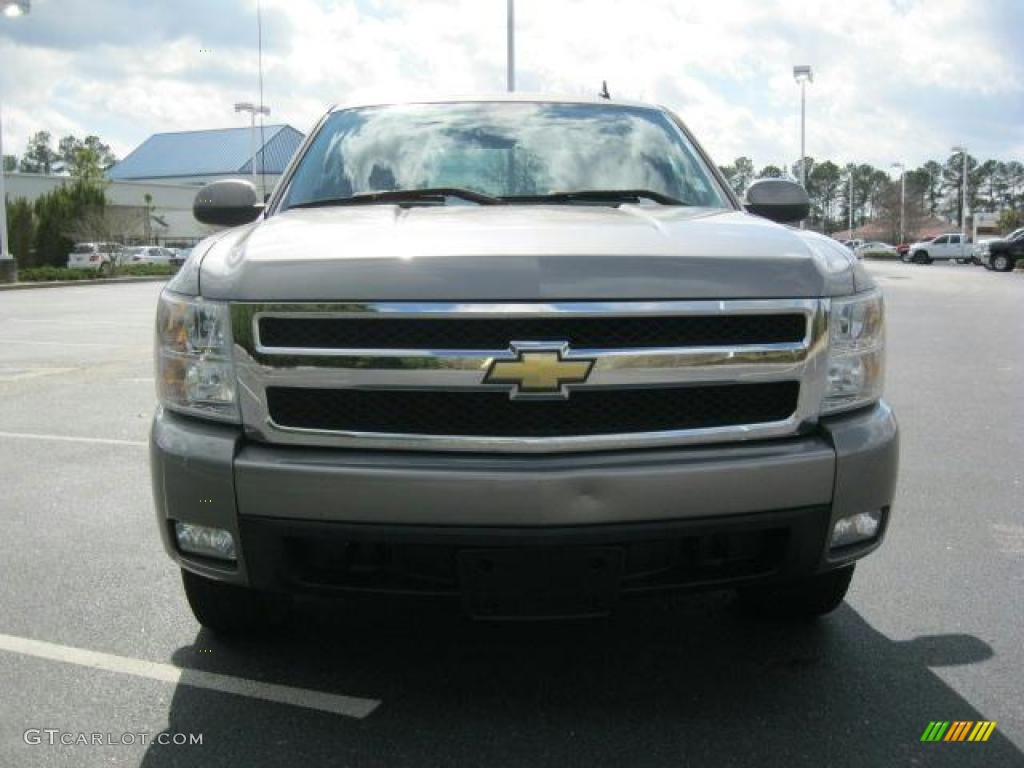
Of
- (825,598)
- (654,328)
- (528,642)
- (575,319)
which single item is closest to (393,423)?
(575,319)

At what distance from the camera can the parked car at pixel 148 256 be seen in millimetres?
54938

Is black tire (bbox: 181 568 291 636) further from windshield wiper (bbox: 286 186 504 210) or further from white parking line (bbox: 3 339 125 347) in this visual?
white parking line (bbox: 3 339 125 347)

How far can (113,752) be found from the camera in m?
2.74

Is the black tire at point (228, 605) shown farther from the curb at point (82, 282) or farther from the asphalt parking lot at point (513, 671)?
the curb at point (82, 282)

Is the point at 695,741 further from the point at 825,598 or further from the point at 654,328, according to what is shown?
the point at 654,328

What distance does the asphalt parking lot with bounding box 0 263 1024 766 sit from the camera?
274 cm

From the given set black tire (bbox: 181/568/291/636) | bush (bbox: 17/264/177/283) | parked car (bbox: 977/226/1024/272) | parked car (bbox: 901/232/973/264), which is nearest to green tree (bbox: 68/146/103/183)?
bush (bbox: 17/264/177/283)

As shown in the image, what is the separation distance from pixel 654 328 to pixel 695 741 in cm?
113

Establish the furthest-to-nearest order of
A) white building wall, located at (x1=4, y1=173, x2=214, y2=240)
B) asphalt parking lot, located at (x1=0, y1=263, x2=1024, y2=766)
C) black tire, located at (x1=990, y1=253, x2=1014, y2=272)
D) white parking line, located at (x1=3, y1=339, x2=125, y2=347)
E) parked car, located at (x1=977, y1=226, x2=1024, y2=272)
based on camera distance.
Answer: white building wall, located at (x1=4, y1=173, x2=214, y2=240)
black tire, located at (x1=990, y1=253, x2=1014, y2=272)
parked car, located at (x1=977, y1=226, x2=1024, y2=272)
white parking line, located at (x1=3, y1=339, x2=125, y2=347)
asphalt parking lot, located at (x1=0, y1=263, x2=1024, y2=766)

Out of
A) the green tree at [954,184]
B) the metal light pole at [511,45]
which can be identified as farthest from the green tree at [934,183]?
the metal light pole at [511,45]

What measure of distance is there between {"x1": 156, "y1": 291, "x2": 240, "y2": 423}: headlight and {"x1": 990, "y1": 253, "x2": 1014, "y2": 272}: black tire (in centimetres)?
4403

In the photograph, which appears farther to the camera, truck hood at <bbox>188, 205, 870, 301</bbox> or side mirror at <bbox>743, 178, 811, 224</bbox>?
side mirror at <bbox>743, 178, 811, 224</bbox>

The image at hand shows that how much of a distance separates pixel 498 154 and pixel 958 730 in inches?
101

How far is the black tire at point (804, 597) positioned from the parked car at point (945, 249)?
60.9 m
